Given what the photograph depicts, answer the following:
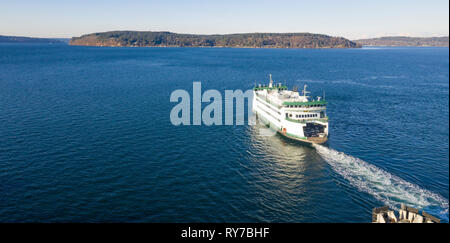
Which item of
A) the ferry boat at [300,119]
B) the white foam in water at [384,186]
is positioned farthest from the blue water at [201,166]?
the ferry boat at [300,119]

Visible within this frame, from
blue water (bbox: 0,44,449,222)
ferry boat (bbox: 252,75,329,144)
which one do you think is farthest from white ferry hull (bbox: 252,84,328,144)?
blue water (bbox: 0,44,449,222)

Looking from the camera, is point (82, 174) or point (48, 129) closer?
point (82, 174)

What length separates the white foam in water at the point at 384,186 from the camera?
42656 mm

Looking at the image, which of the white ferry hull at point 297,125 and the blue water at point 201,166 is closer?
the blue water at point 201,166

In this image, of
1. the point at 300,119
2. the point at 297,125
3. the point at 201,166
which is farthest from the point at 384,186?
the point at 201,166

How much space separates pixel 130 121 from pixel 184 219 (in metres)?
46.7

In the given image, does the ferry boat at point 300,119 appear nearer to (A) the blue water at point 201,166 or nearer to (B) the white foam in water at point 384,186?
(A) the blue water at point 201,166

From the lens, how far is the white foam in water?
4266 centimetres

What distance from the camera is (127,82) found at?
470 feet

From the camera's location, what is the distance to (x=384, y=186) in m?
47.3

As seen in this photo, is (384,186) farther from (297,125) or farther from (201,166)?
(201,166)

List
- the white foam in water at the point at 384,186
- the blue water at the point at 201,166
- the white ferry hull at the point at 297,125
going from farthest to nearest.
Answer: the white ferry hull at the point at 297,125
the white foam in water at the point at 384,186
the blue water at the point at 201,166

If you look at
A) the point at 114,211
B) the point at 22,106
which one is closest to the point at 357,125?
the point at 114,211
